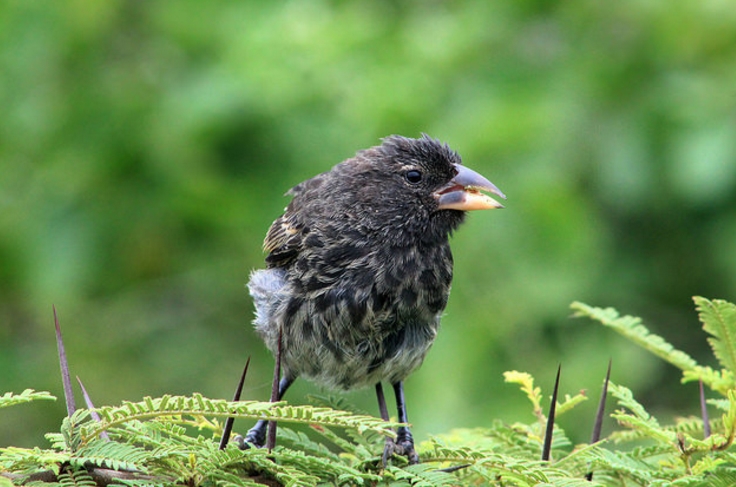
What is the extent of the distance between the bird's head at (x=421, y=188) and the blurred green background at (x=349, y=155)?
126 centimetres

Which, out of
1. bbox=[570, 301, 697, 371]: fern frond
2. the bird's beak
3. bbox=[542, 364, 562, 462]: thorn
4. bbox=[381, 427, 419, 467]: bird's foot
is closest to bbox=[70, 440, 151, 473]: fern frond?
bbox=[381, 427, 419, 467]: bird's foot

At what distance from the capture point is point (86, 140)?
544 centimetres

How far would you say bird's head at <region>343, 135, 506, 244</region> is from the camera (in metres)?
3.55

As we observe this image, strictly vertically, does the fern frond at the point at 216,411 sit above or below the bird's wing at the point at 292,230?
below

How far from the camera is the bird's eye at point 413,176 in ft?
12.0

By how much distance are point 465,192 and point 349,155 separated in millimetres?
1656

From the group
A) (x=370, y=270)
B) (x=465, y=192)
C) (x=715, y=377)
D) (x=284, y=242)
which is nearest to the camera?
(x=715, y=377)

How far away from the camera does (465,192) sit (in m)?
3.59

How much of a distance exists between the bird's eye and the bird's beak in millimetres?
94

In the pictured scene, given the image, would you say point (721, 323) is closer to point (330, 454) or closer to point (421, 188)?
point (330, 454)

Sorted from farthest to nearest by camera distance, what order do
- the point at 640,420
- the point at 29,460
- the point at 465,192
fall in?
1. the point at 465,192
2. the point at 640,420
3. the point at 29,460

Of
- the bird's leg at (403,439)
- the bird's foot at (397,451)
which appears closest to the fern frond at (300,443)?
the bird's foot at (397,451)

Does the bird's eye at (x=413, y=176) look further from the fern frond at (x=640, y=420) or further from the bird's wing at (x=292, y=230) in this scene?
the fern frond at (x=640, y=420)

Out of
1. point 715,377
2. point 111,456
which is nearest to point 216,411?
point 111,456
